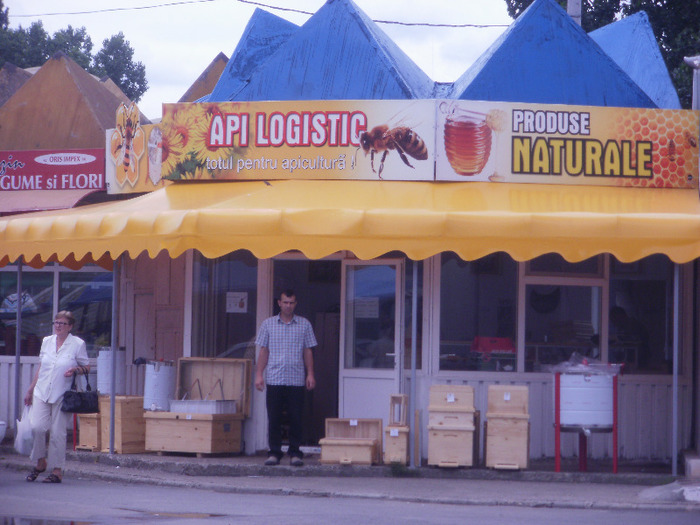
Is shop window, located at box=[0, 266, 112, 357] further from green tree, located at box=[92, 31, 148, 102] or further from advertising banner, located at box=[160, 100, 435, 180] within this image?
green tree, located at box=[92, 31, 148, 102]

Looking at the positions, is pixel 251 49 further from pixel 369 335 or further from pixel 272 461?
pixel 272 461

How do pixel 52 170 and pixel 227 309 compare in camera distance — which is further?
pixel 52 170

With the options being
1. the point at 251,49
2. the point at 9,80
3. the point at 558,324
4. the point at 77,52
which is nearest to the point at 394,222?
the point at 558,324

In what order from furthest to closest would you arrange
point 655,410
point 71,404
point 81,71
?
point 81,71 < point 655,410 < point 71,404

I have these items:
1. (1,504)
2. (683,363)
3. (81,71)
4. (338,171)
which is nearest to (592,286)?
(683,363)

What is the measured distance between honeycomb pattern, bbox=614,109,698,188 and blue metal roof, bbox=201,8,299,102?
15.5ft

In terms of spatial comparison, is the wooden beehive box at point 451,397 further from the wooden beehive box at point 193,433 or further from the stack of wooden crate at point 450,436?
the wooden beehive box at point 193,433

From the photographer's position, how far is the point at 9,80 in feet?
57.5

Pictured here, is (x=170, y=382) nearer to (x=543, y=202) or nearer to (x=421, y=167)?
(x=421, y=167)

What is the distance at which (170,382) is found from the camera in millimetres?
11820

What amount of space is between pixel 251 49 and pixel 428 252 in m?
4.99

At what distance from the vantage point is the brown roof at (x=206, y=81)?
15.4 meters

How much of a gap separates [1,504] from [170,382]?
137 inches

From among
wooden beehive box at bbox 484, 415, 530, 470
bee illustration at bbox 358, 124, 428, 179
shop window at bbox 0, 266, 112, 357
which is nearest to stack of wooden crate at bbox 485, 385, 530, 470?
wooden beehive box at bbox 484, 415, 530, 470
